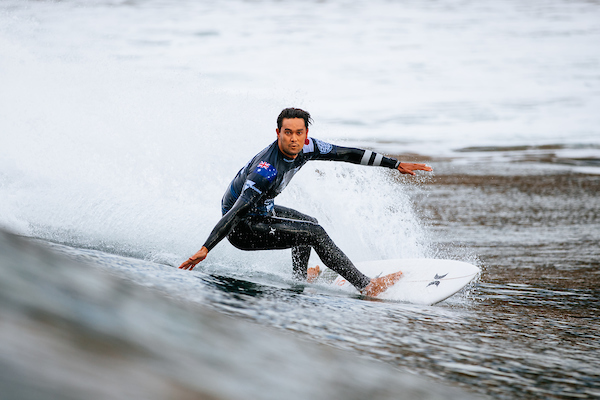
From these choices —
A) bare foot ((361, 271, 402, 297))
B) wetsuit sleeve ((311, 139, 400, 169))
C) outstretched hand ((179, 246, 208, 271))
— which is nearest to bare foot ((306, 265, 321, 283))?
bare foot ((361, 271, 402, 297))

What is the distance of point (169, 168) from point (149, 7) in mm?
54862

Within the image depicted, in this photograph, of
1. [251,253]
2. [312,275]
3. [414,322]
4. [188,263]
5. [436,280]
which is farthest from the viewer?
[251,253]

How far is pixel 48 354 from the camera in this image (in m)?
0.70

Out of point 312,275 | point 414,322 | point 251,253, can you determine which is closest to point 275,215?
point 312,275

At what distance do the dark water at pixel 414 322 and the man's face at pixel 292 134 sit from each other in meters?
1.00

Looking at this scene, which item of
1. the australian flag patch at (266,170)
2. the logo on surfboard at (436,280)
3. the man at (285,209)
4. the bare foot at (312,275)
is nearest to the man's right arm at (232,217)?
the man at (285,209)

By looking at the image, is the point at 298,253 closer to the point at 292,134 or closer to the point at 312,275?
the point at 312,275

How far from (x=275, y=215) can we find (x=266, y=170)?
745mm

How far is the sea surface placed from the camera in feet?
2.87

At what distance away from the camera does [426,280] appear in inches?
197

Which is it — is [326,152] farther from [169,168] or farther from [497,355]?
[169,168]

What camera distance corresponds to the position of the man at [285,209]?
4.53 meters

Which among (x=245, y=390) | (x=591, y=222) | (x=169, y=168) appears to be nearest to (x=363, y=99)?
(x=591, y=222)

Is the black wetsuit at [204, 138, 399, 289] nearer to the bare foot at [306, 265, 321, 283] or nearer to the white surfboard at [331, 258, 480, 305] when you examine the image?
the bare foot at [306, 265, 321, 283]
